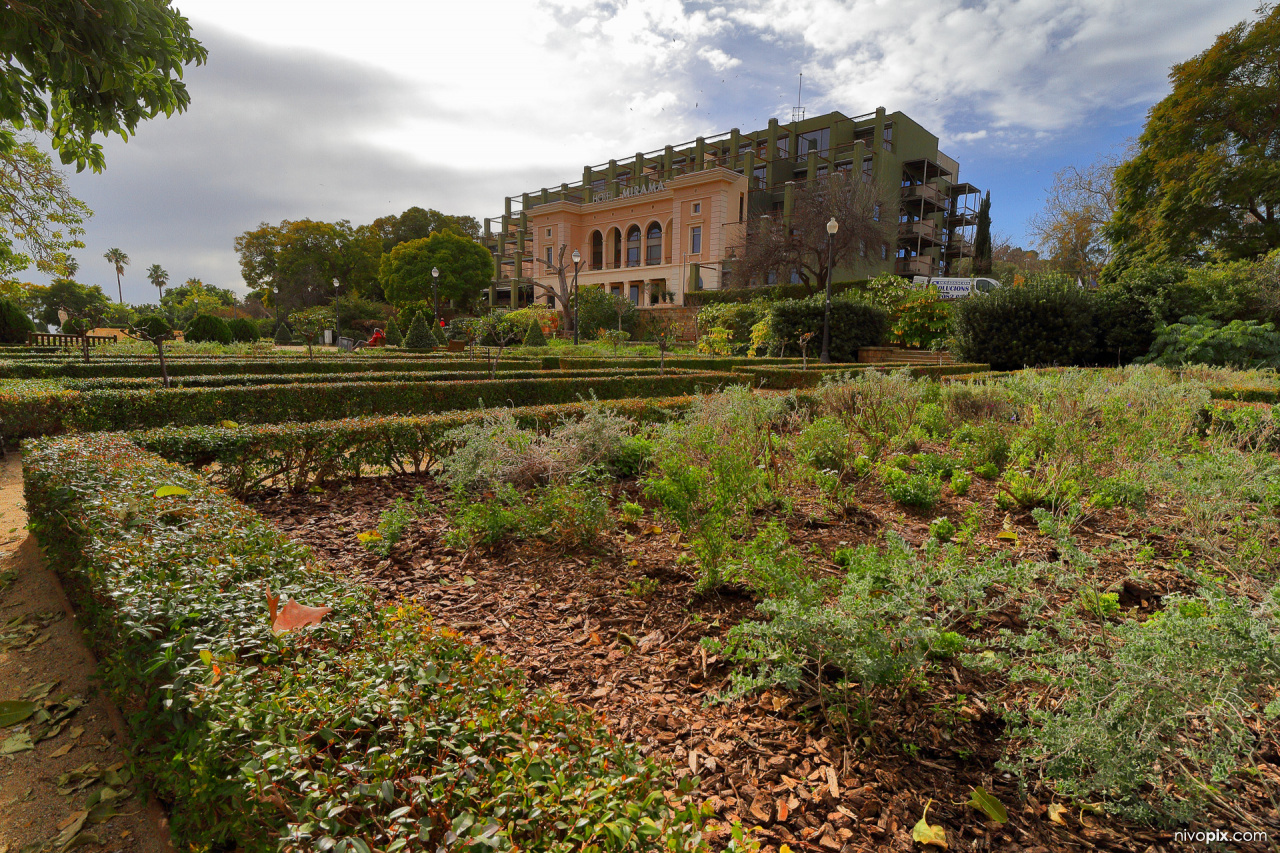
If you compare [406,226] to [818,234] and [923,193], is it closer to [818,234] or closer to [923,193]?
[818,234]

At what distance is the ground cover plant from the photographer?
1.74m

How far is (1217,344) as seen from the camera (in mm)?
14148

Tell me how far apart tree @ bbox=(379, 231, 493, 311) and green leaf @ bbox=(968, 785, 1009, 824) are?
4516cm

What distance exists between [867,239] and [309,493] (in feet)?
103

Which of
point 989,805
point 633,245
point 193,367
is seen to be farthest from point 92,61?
point 633,245

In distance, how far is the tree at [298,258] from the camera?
148ft

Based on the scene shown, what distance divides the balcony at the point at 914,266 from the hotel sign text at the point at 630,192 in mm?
17191

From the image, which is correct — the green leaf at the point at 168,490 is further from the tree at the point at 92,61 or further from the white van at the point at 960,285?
the white van at the point at 960,285

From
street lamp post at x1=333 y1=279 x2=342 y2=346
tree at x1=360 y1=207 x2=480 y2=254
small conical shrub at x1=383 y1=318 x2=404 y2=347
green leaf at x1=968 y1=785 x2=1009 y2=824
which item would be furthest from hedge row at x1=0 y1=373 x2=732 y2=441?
tree at x1=360 y1=207 x2=480 y2=254

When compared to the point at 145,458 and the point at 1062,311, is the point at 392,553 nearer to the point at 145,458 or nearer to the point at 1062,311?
the point at 145,458

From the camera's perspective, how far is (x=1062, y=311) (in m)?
15.7

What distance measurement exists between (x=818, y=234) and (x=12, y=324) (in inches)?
1354

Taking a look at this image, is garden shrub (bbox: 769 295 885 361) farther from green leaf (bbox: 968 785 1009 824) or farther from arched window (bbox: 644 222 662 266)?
arched window (bbox: 644 222 662 266)

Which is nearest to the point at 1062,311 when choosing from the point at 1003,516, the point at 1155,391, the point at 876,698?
the point at 1155,391
